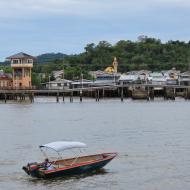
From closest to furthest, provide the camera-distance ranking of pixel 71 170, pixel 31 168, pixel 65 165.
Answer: pixel 31 168 < pixel 71 170 < pixel 65 165

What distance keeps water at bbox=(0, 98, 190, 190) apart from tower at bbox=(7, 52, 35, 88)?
132ft

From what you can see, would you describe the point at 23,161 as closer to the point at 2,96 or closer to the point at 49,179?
the point at 49,179

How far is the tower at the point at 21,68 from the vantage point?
465 feet

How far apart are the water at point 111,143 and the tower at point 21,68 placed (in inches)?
1585

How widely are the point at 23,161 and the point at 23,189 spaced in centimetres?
944

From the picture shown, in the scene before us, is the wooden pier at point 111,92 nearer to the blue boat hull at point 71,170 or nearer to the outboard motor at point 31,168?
the blue boat hull at point 71,170

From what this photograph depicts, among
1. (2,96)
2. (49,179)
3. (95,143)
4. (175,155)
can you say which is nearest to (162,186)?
(49,179)

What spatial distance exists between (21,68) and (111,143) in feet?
285

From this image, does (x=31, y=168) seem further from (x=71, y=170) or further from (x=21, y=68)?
(x=21, y=68)

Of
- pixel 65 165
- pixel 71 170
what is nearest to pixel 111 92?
pixel 65 165

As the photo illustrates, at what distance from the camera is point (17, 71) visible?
144375mm

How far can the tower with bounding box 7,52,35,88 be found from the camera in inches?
5586

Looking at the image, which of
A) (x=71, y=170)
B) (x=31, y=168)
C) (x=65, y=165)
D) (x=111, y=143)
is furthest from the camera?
(x=111, y=143)

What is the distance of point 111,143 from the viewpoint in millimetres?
57875
